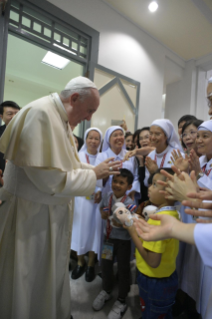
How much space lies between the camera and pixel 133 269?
9.60 ft

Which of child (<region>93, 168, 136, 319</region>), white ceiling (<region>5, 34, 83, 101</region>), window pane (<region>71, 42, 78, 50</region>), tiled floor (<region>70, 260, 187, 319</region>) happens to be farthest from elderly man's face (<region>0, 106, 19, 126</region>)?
white ceiling (<region>5, 34, 83, 101</region>)

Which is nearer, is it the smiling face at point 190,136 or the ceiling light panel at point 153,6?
the smiling face at point 190,136

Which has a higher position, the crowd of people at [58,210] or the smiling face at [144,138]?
the smiling face at [144,138]

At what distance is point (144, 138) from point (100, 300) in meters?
→ 2.27

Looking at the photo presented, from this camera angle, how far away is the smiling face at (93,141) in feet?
10.0

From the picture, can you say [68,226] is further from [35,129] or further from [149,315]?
[149,315]

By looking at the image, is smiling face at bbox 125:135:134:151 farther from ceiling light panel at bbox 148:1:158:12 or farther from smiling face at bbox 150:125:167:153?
ceiling light panel at bbox 148:1:158:12

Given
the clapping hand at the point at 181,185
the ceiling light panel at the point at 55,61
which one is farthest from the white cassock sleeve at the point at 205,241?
the ceiling light panel at the point at 55,61

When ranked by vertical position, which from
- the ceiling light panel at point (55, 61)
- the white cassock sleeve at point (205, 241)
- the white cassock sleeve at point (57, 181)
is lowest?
the white cassock sleeve at point (205, 241)

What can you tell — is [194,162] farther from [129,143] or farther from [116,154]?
[129,143]

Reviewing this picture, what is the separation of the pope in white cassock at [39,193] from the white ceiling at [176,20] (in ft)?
15.9

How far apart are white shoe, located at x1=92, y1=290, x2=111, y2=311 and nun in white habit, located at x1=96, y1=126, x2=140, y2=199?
47.6 inches

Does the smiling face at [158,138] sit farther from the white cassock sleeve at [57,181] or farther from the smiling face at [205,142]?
the white cassock sleeve at [57,181]

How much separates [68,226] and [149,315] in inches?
38.7
